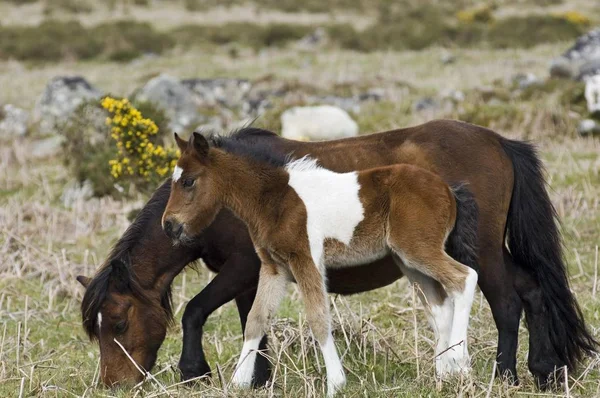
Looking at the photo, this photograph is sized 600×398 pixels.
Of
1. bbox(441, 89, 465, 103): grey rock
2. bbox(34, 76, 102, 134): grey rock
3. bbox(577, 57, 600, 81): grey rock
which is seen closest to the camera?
bbox(577, 57, 600, 81): grey rock

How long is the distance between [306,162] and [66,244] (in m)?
5.86

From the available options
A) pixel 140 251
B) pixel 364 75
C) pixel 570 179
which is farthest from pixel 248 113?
pixel 140 251

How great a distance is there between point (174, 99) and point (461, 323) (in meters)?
13.6

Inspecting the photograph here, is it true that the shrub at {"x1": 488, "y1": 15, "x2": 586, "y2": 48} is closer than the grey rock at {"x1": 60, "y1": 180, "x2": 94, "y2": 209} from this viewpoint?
No

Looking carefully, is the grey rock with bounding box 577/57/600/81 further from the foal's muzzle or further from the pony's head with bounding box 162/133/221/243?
the foal's muzzle

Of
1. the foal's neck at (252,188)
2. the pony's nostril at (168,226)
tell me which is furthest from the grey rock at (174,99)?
the pony's nostril at (168,226)

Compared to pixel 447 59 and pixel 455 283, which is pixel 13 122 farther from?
pixel 455 283

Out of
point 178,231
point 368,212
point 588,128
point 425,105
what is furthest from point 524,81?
point 178,231

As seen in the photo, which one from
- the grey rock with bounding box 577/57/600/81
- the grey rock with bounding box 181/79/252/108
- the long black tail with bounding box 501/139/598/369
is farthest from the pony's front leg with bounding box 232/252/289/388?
the grey rock with bounding box 181/79/252/108

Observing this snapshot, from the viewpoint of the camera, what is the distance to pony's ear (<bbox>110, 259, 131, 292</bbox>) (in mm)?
6258

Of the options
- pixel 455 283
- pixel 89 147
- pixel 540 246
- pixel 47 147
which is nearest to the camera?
pixel 455 283

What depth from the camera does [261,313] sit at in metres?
5.76

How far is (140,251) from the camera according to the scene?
644cm

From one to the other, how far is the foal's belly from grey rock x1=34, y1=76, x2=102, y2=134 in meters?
14.1
